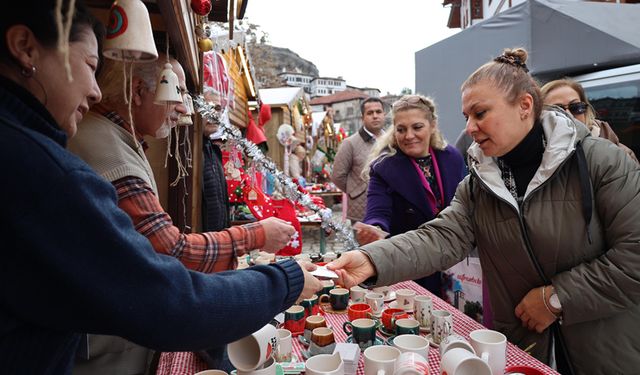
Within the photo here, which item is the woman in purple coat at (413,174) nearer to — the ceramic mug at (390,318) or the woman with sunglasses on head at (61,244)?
the ceramic mug at (390,318)

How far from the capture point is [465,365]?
1258 millimetres

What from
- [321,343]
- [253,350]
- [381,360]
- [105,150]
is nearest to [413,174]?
[321,343]

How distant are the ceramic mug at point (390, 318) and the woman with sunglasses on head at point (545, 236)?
143mm

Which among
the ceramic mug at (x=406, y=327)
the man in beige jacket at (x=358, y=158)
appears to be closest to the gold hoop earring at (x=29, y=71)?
the ceramic mug at (x=406, y=327)

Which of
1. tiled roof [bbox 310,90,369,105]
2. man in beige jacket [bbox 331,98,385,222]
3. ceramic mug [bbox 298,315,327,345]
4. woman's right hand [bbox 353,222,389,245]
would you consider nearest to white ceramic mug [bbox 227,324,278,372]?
ceramic mug [bbox 298,315,327,345]

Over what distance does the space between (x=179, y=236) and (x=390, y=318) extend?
100cm

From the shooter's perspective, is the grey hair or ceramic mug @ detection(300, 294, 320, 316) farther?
ceramic mug @ detection(300, 294, 320, 316)

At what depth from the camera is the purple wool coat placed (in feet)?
9.70

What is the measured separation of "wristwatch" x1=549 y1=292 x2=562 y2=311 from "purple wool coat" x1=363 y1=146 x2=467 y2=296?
3.95ft

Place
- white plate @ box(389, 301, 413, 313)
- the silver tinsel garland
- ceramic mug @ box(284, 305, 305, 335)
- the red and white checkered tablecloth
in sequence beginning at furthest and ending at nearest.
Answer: the silver tinsel garland < white plate @ box(389, 301, 413, 313) < ceramic mug @ box(284, 305, 305, 335) < the red and white checkered tablecloth

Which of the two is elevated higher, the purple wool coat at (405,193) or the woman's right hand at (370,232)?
the purple wool coat at (405,193)

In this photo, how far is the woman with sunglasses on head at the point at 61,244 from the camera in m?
0.73

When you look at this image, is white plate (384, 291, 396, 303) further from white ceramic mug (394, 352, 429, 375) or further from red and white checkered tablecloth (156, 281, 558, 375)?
white ceramic mug (394, 352, 429, 375)

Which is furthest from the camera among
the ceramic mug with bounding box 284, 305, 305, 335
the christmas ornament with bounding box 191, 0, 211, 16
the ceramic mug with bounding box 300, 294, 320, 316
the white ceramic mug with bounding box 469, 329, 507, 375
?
the christmas ornament with bounding box 191, 0, 211, 16
